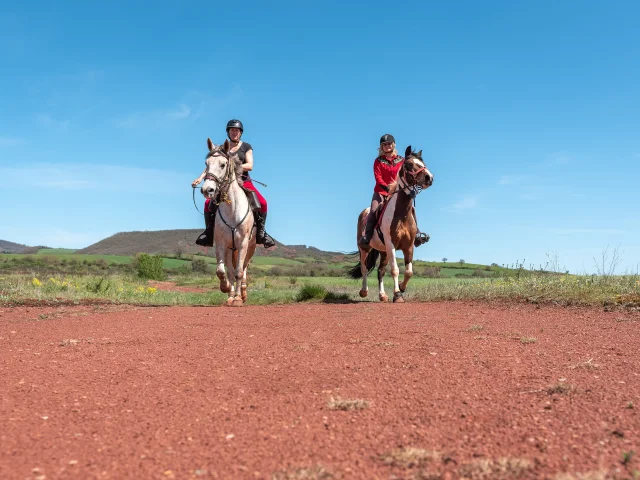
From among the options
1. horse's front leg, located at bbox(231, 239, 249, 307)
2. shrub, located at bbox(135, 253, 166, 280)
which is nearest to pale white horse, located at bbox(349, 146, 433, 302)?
horse's front leg, located at bbox(231, 239, 249, 307)

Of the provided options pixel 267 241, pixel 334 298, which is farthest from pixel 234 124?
pixel 334 298

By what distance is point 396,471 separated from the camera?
8.21 feet

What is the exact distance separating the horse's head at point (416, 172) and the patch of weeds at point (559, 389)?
8314mm

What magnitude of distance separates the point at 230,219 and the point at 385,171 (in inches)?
167

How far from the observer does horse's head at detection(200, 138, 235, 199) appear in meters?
10.5

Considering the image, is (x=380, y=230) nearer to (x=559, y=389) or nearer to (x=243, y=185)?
(x=243, y=185)

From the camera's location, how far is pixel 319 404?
140 inches

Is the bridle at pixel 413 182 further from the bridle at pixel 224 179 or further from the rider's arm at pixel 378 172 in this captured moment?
the bridle at pixel 224 179

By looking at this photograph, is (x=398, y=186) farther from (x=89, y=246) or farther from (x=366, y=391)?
(x=89, y=246)

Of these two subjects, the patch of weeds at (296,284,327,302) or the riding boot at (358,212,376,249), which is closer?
the riding boot at (358,212,376,249)

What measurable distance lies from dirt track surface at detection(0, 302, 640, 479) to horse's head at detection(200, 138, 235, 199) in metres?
4.25

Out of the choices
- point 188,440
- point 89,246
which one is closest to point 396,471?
point 188,440

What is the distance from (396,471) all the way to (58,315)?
27.5 feet

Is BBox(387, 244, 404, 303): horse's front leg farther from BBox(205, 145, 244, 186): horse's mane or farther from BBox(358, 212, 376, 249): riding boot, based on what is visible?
BBox(205, 145, 244, 186): horse's mane
